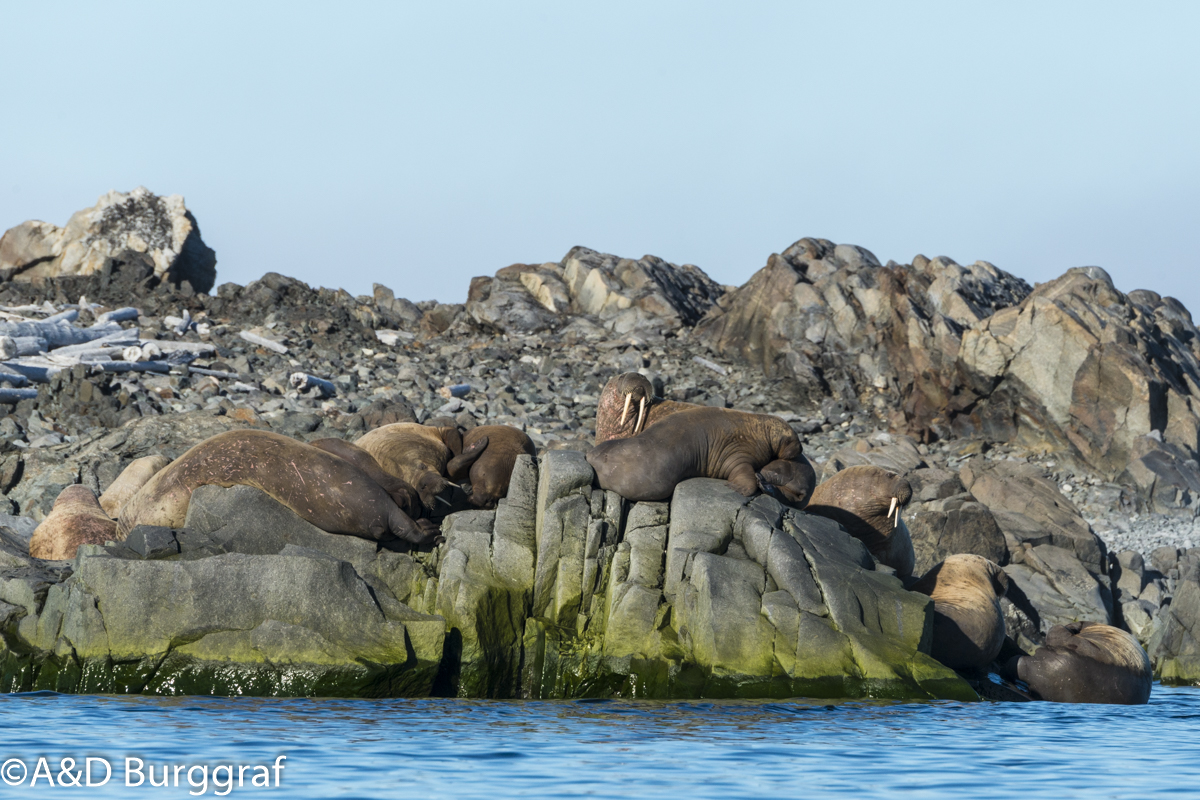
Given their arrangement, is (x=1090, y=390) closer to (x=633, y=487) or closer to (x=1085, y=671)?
(x=1085, y=671)

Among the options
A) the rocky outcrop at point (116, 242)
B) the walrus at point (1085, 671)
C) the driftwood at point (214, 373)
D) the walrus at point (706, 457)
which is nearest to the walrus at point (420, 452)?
the walrus at point (706, 457)

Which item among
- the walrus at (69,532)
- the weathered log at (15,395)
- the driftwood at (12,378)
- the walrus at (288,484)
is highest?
the driftwood at (12,378)

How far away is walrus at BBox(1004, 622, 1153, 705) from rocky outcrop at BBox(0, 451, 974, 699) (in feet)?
6.01

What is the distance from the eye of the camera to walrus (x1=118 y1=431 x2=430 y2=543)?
11359mm

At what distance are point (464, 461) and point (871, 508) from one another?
4565 millimetres

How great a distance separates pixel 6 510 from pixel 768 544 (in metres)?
13.7

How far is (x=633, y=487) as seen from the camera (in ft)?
38.1

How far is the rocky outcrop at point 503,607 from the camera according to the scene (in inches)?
399

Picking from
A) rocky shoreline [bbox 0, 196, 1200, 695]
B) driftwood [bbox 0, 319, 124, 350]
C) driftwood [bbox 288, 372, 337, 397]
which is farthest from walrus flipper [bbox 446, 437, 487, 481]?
driftwood [bbox 0, 319, 124, 350]

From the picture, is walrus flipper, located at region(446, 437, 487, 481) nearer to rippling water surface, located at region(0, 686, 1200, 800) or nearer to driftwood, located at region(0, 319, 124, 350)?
rippling water surface, located at region(0, 686, 1200, 800)

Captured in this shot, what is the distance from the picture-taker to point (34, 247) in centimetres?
4172

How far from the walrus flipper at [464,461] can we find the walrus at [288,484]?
59.0 inches

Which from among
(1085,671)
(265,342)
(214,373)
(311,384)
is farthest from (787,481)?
(265,342)

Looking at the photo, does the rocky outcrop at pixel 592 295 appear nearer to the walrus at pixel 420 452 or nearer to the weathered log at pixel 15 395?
the weathered log at pixel 15 395
